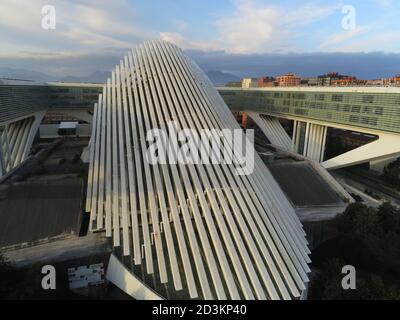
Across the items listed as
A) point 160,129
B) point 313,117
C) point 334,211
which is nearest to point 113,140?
point 160,129

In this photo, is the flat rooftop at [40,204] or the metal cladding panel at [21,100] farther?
the metal cladding panel at [21,100]

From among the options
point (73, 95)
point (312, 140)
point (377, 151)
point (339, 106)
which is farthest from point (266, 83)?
point (377, 151)

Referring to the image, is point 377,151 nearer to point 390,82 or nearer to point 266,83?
point 390,82

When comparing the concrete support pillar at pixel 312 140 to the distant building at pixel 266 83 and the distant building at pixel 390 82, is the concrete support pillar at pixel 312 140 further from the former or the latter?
the distant building at pixel 266 83

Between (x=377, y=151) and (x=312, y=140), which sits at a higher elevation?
(x=377, y=151)

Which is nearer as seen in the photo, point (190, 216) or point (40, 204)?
point (190, 216)

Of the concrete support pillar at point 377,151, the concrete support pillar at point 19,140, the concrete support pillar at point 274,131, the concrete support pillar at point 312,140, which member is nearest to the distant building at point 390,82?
the concrete support pillar at point 377,151
